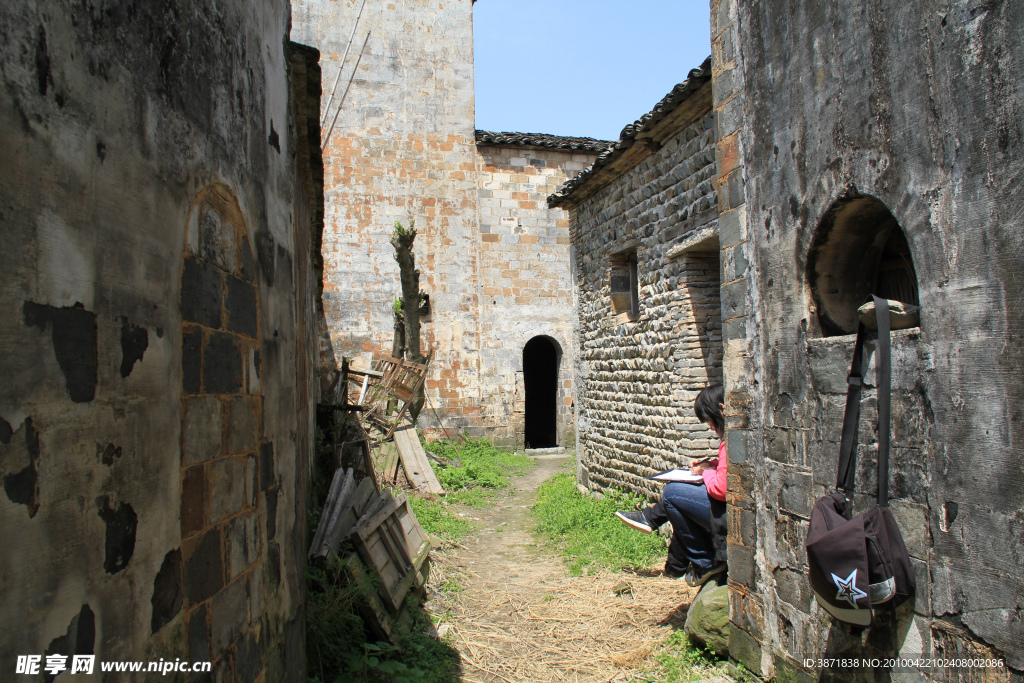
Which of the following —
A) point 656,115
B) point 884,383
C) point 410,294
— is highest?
point 656,115

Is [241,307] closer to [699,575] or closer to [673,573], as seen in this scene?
[699,575]

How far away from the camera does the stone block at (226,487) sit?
197 centimetres

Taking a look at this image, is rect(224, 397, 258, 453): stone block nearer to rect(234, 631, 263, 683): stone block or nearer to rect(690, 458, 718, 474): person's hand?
rect(234, 631, 263, 683): stone block

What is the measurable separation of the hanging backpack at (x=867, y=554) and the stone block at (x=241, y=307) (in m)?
2.25

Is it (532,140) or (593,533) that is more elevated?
(532,140)

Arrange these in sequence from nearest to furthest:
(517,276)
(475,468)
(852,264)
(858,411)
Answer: (858,411)
(852,264)
(475,468)
(517,276)

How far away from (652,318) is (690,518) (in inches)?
102

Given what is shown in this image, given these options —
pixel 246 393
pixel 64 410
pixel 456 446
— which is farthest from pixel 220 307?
pixel 456 446

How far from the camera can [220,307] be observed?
6.72ft

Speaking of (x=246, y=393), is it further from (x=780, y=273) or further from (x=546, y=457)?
(x=546, y=457)

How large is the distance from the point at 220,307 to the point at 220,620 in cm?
99

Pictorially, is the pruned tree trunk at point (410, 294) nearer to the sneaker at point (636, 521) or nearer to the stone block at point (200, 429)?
the sneaker at point (636, 521)

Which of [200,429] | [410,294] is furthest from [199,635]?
[410,294]

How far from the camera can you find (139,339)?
1.56 metres
